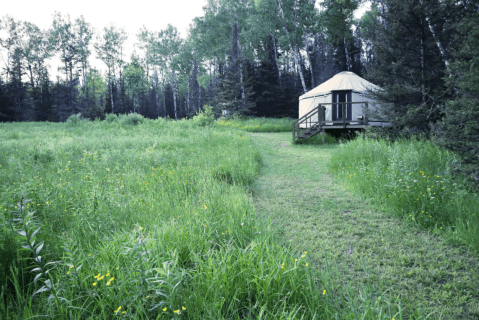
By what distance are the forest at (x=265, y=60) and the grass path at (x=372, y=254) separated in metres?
1.63

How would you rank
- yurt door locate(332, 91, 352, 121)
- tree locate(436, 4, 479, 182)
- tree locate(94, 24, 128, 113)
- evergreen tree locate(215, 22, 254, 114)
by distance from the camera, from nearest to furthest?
tree locate(436, 4, 479, 182), yurt door locate(332, 91, 352, 121), evergreen tree locate(215, 22, 254, 114), tree locate(94, 24, 128, 113)

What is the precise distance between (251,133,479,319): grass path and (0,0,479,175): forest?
5.36ft

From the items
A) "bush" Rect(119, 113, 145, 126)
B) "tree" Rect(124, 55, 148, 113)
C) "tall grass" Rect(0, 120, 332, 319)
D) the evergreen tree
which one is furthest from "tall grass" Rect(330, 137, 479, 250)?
"tree" Rect(124, 55, 148, 113)

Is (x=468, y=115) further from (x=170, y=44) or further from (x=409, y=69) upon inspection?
(x=170, y=44)

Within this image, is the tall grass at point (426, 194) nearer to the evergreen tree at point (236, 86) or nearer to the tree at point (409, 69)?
the tree at point (409, 69)

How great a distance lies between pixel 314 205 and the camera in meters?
3.79

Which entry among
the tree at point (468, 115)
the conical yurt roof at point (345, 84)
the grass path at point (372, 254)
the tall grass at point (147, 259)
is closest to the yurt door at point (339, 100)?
the conical yurt roof at point (345, 84)

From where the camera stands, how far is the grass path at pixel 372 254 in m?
1.82

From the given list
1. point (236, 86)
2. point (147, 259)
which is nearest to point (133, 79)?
point (236, 86)

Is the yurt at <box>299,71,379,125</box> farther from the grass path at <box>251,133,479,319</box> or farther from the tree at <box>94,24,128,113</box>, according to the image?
the tree at <box>94,24,128,113</box>

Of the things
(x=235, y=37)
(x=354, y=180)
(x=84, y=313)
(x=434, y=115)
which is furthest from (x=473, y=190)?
(x=235, y=37)

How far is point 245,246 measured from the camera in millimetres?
2346

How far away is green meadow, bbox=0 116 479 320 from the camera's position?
61.6 inches

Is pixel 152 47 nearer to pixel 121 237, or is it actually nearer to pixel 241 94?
pixel 241 94
